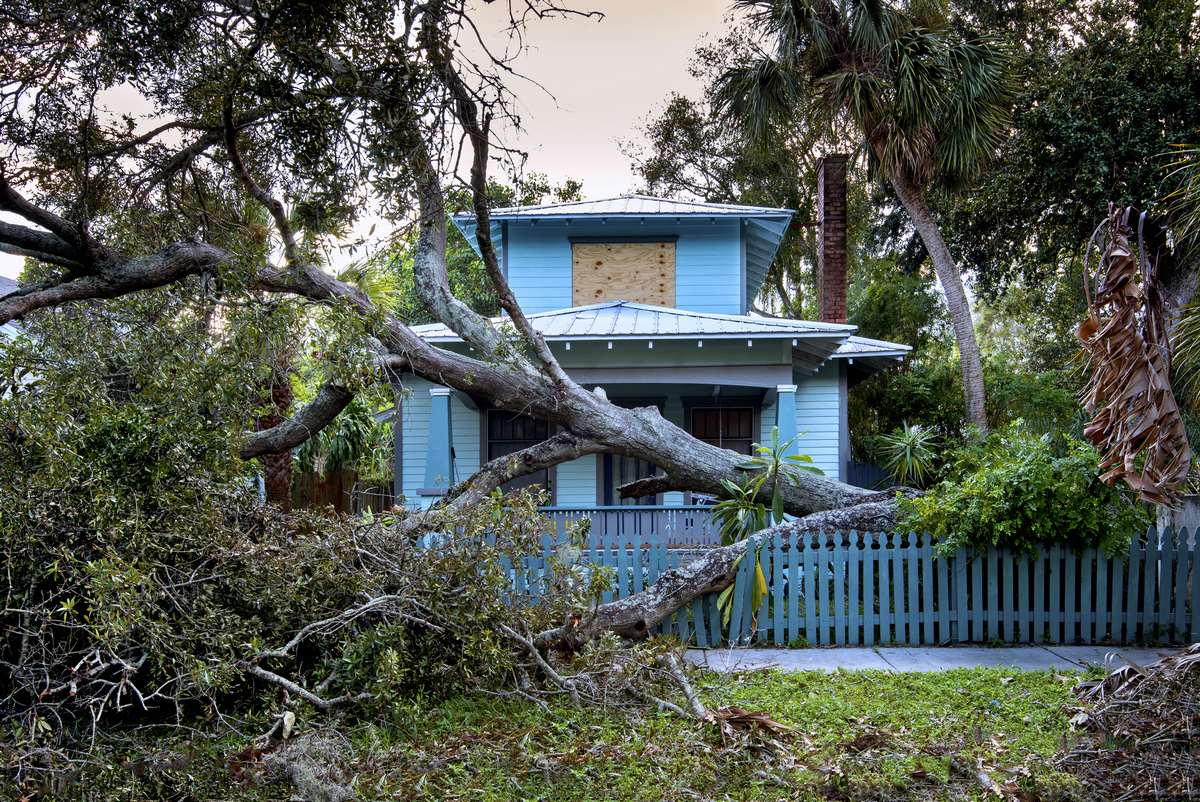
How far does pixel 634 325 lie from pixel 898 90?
7015 millimetres

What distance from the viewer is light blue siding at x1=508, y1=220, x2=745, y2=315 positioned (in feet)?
54.7

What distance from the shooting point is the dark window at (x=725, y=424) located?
16.5 m

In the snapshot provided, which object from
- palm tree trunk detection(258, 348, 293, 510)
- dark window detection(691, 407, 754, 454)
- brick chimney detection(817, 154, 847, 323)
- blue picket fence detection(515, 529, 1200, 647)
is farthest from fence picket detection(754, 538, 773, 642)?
brick chimney detection(817, 154, 847, 323)

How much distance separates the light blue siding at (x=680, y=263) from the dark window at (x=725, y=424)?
6.33 ft

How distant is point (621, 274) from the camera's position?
16.8 meters

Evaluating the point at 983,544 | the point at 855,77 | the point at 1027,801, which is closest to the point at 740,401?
the point at 855,77

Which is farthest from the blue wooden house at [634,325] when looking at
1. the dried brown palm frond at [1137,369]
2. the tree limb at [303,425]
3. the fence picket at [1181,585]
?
the dried brown palm frond at [1137,369]

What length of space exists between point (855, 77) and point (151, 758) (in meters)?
15.7

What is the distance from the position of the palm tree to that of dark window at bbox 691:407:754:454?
4745 mm

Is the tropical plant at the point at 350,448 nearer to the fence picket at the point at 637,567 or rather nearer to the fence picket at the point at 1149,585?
the fence picket at the point at 637,567

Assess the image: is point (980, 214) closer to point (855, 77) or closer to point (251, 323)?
point (855, 77)

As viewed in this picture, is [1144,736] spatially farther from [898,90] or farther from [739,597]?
[898,90]

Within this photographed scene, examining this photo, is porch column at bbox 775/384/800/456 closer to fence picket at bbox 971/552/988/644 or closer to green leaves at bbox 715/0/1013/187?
fence picket at bbox 971/552/988/644

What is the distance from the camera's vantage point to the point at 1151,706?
15.4 feet
